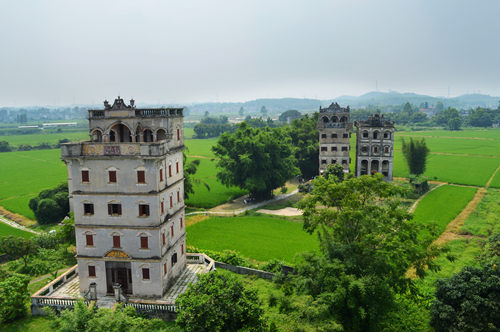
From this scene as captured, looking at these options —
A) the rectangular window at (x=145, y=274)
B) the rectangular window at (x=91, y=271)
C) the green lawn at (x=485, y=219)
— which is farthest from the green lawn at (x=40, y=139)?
the green lawn at (x=485, y=219)

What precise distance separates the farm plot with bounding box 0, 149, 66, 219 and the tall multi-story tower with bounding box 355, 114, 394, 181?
5477 centimetres

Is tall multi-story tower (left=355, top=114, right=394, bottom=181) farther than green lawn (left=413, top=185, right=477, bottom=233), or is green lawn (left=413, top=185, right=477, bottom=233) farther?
tall multi-story tower (left=355, top=114, right=394, bottom=181)

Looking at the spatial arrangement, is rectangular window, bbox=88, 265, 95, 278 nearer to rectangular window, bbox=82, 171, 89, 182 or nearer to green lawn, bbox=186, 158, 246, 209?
rectangular window, bbox=82, 171, 89, 182

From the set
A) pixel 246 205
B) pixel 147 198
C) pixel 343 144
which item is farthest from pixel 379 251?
pixel 343 144

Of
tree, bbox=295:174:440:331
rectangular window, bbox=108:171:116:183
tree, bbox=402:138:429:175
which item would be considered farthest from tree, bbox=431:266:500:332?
tree, bbox=402:138:429:175

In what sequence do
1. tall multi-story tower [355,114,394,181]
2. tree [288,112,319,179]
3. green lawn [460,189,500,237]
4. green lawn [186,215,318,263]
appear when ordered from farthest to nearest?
tree [288,112,319,179] < tall multi-story tower [355,114,394,181] < green lawn [460,189,500,237] < green lawn [186,215,318,263]

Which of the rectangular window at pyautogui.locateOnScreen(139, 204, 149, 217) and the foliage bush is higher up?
the rectangular window at pyautogui.locateOnScreen(139, 204, 149, 217)

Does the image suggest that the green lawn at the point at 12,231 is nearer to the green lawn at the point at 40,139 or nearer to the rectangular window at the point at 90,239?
the rectangular window at the point at 90,239

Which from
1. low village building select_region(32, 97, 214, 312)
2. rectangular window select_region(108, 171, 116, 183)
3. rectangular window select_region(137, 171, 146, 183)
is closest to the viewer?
low village building select_region(32, 97, 214, 312)

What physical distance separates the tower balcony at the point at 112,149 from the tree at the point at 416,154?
2164 inches

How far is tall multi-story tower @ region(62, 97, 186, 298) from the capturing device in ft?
92.5

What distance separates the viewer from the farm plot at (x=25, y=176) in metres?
60.8

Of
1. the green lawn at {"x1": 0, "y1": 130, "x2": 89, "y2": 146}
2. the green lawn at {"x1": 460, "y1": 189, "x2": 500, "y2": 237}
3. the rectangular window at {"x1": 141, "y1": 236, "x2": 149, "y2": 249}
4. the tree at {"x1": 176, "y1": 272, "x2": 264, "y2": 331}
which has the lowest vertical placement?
the green lawn at {"x1": 460, "y1": 189, "x2": 500, "y2": 237}

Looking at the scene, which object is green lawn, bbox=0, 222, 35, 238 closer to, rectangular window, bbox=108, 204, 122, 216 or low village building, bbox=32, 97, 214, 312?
low village building, bbox=32, 97, 214, 312
